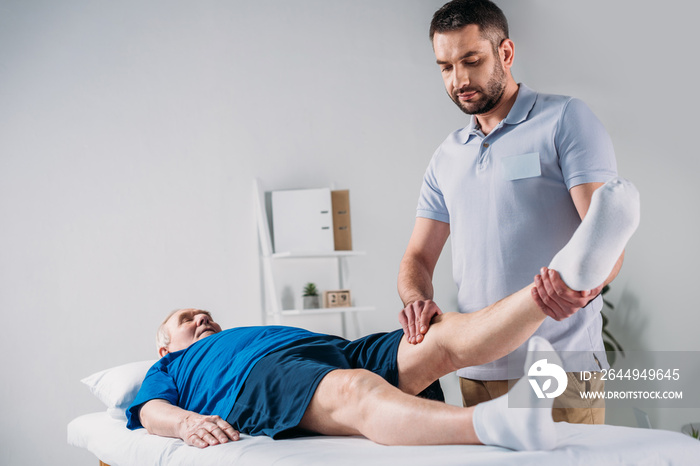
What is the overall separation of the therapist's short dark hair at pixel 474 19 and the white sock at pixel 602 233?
0.59m

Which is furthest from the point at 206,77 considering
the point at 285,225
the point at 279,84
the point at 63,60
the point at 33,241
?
the point at 33,241

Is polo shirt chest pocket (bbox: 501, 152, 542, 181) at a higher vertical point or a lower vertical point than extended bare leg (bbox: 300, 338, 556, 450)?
higher

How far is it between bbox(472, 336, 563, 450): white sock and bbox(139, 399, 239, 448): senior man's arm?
554 mm

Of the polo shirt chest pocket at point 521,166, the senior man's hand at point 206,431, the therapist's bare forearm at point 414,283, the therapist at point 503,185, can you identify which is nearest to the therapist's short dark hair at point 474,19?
the therapist at point 503,185

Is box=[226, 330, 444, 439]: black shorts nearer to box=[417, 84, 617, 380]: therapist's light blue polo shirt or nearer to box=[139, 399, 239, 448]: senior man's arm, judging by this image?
box=[139, 399, 239, 448]: senior man's arm

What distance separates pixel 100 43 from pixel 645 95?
2277 millimetres

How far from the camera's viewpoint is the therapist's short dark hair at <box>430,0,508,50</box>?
141 cm

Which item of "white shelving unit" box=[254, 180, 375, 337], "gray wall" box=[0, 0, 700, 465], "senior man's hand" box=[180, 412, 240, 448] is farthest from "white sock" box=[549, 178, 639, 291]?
"white shelving unit" box=[254, 180, 375, 337]

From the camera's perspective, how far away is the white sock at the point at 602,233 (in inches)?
37.4

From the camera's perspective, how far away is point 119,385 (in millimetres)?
1973

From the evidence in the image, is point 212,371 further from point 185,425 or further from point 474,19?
point 474,19

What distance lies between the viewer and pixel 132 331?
8.79 ft

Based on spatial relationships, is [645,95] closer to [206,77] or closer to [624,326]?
[624,326]

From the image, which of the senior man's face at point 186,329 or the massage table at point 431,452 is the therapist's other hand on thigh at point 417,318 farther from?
the senior man's face at point 186,329
